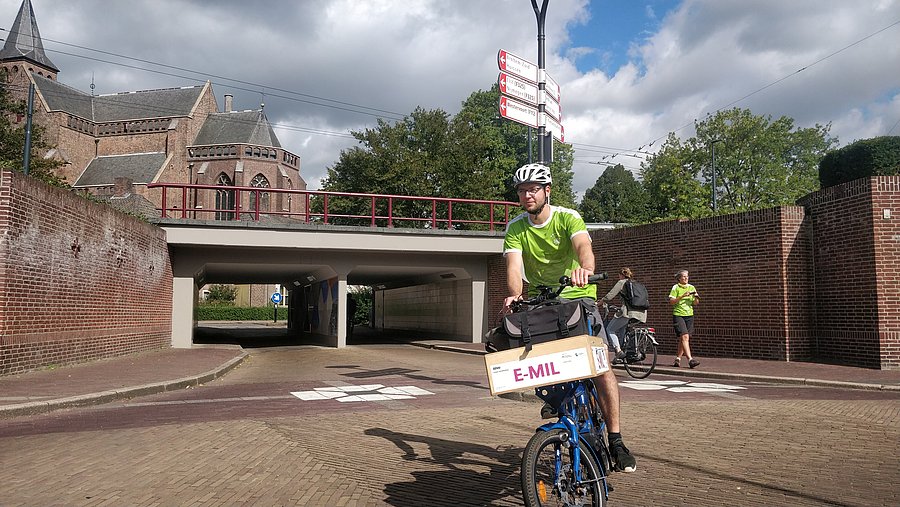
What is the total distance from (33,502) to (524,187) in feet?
11.2

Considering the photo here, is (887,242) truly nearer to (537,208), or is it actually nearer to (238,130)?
(537,208)

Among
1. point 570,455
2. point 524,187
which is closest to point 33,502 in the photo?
→ point 570,455

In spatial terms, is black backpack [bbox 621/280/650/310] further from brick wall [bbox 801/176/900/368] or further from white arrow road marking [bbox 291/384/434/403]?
brick wall [bbox 801/176/900/368]

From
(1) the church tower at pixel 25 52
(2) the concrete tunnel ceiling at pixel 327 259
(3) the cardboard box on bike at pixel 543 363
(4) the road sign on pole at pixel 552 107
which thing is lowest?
(3) the cardboard box on bike at pixel 543 363

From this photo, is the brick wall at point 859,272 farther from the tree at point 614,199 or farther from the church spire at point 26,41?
the church spire at point 26,41

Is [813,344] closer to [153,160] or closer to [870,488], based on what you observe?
[870,488]

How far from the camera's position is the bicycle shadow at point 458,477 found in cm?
393

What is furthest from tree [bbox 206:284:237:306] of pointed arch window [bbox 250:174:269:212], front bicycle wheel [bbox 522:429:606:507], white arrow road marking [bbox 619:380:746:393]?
front bicycle wheel [bbox 522:429:606:507]

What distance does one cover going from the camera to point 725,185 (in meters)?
45.0

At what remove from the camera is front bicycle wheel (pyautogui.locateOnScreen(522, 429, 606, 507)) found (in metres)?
3.06

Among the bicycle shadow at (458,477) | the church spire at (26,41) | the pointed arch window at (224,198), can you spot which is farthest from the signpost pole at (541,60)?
the church spire at (26,41)

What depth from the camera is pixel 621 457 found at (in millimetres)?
3691

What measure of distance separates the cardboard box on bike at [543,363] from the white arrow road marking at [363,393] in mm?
5558

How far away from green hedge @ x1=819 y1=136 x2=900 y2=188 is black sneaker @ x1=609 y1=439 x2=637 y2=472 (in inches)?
492
